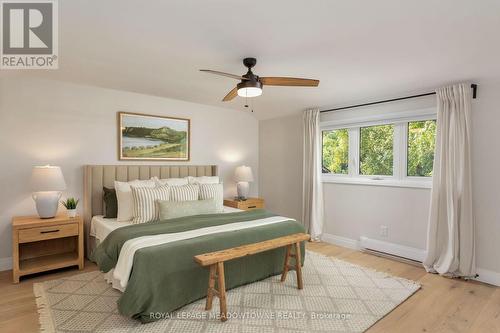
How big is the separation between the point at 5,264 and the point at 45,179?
3.74ft

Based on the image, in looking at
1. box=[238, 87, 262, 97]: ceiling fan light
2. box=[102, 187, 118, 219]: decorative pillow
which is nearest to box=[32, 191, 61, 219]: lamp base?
box=[102, 187, 118, 219]: decorative pillow

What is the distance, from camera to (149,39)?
86.7 inches

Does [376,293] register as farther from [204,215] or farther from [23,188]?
[23,188]

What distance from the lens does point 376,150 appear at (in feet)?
13.1

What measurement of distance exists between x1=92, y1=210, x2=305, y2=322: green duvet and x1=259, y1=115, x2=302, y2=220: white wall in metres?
1.77

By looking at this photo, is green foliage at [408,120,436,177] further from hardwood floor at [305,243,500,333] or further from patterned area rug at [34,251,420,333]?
patterned area rug at [34,251,420,333]

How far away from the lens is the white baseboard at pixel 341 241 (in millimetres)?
4109

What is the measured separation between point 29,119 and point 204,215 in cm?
229

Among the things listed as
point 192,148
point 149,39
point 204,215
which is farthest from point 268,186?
point 149,39

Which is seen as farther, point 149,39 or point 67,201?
point 67,201

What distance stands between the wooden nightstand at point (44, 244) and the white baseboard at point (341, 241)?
3386 millimetres

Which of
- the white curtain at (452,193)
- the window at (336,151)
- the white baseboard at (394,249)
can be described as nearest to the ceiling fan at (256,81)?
the white curtain at (452,193)

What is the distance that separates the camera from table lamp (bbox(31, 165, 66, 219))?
2936 mm

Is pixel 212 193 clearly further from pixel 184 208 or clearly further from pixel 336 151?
pixel 336 151
